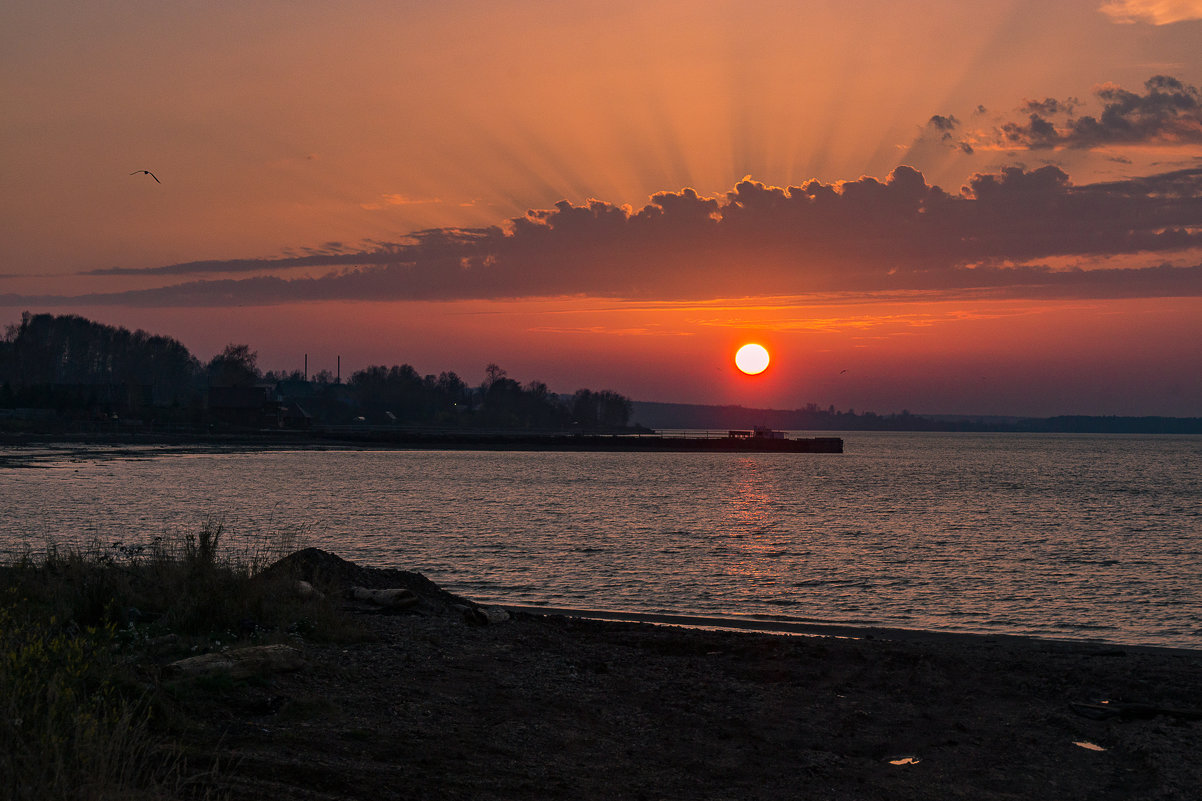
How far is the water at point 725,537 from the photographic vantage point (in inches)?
1019

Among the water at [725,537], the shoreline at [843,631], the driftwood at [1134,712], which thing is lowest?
the water at [725,537]

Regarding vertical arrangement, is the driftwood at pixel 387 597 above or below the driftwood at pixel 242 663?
below

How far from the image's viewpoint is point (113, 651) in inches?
470

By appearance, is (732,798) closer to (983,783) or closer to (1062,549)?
(983,783)

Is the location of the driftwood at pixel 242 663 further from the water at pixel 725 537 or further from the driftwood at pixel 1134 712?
the water at pixel 725 537

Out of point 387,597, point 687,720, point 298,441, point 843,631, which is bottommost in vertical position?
point 843,631

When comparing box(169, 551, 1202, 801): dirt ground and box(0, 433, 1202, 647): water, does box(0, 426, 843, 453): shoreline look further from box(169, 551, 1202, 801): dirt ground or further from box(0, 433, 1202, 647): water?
box(169, 551, 1202, 801): dirt ground

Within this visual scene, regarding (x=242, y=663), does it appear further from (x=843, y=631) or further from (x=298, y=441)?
(x=298, y=441)

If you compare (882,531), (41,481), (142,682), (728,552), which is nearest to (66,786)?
(142,682)

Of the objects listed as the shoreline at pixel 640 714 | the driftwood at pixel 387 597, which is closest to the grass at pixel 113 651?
the shoreline at pixel 640 714

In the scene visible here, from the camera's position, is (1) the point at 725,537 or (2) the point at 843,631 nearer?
(2) the point at 843,631

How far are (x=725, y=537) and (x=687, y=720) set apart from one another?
31962mm

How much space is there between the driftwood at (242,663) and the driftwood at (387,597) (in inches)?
234

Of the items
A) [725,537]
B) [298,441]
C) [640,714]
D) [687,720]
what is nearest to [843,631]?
[687,720]
